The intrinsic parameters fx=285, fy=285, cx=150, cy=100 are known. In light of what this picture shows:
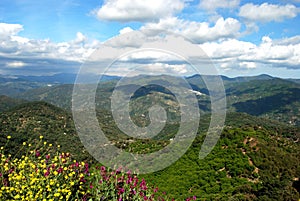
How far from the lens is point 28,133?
10706cm

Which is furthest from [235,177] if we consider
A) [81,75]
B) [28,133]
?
[28,133]

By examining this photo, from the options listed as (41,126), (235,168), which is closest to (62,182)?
(235,168)

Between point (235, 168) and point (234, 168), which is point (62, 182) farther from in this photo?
point (234, 168)

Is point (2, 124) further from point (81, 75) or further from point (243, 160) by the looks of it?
point (81, 75)

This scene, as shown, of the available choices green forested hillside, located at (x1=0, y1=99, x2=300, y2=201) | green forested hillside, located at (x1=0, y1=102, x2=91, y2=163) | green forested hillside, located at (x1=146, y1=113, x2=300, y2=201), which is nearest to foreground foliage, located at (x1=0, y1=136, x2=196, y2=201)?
green forested hillside, located at (x1=0, y1=99, x2=300, y2=201)

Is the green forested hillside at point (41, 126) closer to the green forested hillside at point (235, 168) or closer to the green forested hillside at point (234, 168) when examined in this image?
the green forested hillside at point (234, 168)

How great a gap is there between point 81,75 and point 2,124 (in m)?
113

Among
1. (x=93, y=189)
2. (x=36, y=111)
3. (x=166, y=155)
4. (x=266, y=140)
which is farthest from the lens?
(x=36, y=111)

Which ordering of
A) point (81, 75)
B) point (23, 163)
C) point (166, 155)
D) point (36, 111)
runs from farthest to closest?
point (36, 111) < point (166, 155) < point (81, 75) < point (23, 163)

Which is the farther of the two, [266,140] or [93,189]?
[266,140]

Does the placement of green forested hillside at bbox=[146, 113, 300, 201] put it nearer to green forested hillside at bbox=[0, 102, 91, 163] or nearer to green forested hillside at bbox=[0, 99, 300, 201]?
green forested hillside at bbox=[0, 99, 300, 201]

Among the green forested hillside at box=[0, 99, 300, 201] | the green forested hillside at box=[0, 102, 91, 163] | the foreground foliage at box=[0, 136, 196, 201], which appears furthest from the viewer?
the green forested hillside at box=[0, 102, 91, 163]

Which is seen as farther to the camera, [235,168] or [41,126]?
[41,126]

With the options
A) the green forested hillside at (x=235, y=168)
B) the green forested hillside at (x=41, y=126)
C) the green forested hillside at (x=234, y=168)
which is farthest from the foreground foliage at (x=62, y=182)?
the green forested hillside at (x=41, y=126)
